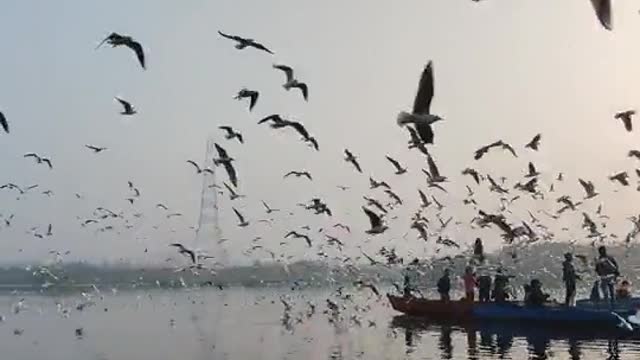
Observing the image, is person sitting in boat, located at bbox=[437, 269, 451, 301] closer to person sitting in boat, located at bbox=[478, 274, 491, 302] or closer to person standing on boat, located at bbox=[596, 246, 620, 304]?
person sitting in boat, located at bbox=[478, 274, 491, 302]

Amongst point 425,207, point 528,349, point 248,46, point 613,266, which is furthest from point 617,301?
point 248,46

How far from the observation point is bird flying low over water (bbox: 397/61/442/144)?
1406 centimetres

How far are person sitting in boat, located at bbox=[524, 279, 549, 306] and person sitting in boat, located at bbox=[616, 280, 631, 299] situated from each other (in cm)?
287

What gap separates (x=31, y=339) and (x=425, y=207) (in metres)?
26.7

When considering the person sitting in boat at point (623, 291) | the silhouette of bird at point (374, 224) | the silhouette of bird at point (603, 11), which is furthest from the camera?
the person sitting in boat at point (623, 291)

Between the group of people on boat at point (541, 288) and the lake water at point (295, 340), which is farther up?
the group of people on boat at point (541, 288)

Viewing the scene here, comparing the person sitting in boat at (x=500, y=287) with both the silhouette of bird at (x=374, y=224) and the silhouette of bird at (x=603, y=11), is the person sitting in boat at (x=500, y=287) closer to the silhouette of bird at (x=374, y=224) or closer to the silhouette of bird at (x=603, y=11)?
the silhouette of bird at (x=374, y=224)

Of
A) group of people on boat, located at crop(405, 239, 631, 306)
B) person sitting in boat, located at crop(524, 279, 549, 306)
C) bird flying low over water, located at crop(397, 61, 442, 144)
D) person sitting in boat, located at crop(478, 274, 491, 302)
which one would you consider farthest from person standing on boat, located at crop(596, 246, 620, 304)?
bird flying low over water, located at crop(397, 61, 442, 144)

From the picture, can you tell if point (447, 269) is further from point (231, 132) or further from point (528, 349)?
point (231, 132)

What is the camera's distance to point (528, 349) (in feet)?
110

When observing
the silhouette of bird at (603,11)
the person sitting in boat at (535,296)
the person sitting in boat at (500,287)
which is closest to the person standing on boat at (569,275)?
the person sitting in boat at (535,296)

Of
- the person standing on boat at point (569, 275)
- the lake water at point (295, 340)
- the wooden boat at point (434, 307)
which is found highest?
the person standing on boat at point (569, 275)

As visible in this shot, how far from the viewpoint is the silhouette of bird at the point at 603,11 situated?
1146 cm

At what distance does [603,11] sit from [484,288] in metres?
33.4
